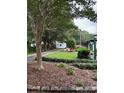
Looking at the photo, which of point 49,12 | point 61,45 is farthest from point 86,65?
point 49,12

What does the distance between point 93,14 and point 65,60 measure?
1.20 ft

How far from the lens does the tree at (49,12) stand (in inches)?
81.7

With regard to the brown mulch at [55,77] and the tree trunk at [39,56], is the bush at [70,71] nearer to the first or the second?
the brown mulch at [55,77]

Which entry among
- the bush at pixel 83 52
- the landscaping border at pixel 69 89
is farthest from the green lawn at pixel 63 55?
the landscaping border at pixel 69 89

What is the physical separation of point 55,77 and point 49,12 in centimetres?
46

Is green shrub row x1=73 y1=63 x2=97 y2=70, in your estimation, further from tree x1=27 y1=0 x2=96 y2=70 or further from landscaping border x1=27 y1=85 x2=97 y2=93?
tree x1=27 y1=0 x2=96 y2=70

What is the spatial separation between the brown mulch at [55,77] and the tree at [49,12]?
6cm

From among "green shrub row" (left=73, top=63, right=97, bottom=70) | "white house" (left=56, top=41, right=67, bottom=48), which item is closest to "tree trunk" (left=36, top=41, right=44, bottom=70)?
"white house" (left=56, top=41, right=67, bottom=48)

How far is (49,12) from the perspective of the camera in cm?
213

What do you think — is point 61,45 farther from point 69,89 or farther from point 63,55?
point 69,89

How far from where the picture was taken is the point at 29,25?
2094 millimetres
